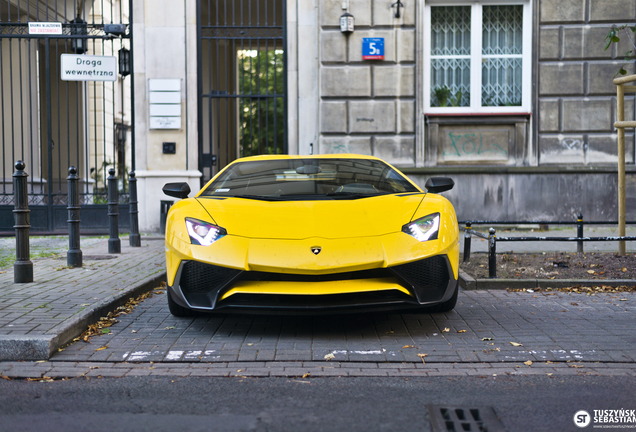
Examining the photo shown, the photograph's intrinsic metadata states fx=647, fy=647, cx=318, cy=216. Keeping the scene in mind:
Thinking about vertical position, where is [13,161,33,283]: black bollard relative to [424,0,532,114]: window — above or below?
below

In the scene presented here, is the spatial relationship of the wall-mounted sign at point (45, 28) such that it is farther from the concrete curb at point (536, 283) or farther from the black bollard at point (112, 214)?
the concrete curb at point (536, 283)

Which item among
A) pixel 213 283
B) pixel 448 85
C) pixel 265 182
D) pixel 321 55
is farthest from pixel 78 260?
pixel 448 85

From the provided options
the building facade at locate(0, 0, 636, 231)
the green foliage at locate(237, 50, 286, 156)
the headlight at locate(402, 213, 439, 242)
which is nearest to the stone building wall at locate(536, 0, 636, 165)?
the building facade at locate(0, 0, 636, 231)

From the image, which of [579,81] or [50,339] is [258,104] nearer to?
[579,81]

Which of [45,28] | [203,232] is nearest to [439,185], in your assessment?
[203,232]

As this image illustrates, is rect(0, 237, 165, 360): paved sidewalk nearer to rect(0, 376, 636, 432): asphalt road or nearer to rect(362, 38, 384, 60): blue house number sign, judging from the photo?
rect(0, 376, 636, 432): asphalt road

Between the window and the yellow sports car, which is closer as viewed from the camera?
the yellow sports car

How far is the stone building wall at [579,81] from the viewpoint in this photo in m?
12.4

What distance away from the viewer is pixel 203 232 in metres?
4.57

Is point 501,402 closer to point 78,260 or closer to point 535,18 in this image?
point 78,260

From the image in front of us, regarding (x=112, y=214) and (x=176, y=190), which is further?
(x=112, y=214)

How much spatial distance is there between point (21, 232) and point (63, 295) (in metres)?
1.20

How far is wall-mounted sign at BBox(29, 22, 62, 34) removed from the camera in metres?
12.0

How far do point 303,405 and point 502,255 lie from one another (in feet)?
19.3
